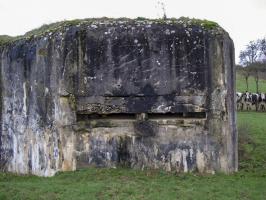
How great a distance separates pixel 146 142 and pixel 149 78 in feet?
3.79

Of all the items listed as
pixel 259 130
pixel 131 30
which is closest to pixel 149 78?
pixel 131 30

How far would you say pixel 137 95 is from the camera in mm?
9445

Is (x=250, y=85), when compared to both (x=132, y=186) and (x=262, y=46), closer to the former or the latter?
(x=262, y=46)

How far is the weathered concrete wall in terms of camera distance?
9.44 meters

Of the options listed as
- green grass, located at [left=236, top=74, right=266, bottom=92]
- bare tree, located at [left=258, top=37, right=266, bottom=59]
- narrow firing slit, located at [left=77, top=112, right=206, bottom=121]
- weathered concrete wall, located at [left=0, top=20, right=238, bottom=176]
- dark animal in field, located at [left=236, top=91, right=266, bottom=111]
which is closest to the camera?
weathered concrete wall, located at [left=0, top=20, right=238, bottom=176]

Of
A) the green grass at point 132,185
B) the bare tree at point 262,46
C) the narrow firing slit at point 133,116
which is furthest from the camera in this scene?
the bare tree at point 262,46

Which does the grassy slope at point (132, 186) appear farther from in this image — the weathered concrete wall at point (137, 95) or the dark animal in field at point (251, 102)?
the dark animal in field at point (251, 102)

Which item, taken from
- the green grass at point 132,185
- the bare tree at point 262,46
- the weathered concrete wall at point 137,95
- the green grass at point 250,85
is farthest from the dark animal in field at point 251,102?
the bare tree at point 262,46

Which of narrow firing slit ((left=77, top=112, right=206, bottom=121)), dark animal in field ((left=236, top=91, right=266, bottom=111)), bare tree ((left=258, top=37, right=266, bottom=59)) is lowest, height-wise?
narrow firing slit ((left=77, top=112, right=206, bottom=121))

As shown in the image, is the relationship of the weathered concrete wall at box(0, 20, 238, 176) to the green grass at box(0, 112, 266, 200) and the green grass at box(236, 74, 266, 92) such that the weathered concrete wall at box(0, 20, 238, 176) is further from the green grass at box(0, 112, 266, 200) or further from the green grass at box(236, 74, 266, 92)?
the green grass at box(236, 74, 266, 92)

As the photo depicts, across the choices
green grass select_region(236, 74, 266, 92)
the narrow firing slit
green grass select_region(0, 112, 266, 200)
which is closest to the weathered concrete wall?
the narrow firing slit

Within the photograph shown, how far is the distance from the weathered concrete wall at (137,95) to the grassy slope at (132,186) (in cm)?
37

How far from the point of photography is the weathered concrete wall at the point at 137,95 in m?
9.44

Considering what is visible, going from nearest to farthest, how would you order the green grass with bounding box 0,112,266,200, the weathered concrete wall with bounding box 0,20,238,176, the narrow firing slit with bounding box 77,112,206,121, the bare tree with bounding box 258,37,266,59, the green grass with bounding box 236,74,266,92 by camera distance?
the green grass with bounding box 0,112,266,200, the weathered concrete wall with bounding box 0,20,238,176, the narrow firing slit with bounding box 77,112,206,121, the green grass with bounding box 236,74,266,92, the bare tree with bounding box 258,37,266,59
